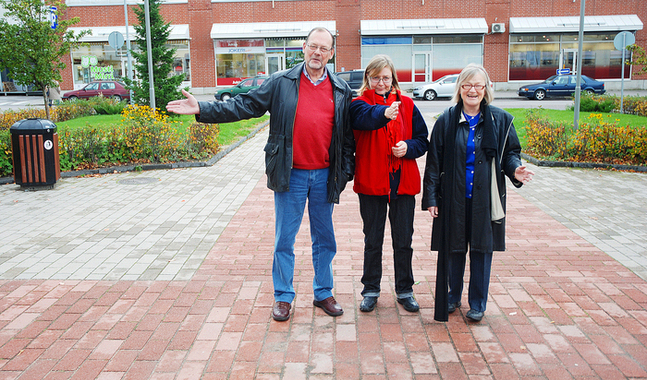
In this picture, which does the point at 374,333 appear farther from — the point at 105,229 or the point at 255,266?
the point at 105,229

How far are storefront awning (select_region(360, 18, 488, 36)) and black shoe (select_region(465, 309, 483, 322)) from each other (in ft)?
106

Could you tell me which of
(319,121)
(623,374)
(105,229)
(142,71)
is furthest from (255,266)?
(142,71)

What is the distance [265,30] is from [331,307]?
110ft

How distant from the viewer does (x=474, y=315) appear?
407cm

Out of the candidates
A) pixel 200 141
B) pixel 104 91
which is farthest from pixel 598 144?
pixel 104 91

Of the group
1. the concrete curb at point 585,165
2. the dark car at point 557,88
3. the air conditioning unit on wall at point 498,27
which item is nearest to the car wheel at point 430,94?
the dark car at point 557,88

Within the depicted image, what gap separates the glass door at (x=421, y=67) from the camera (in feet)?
116

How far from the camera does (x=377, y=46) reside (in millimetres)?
35344

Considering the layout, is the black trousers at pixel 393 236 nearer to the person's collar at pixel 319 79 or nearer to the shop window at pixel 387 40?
the person's collar at pixel 319 79

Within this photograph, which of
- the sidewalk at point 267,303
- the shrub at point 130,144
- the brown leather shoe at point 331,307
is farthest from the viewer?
the shrub at point 130,144

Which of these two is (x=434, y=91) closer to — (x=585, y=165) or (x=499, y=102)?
(x=499, y=102)

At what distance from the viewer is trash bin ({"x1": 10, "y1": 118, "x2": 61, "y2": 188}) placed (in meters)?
8.69

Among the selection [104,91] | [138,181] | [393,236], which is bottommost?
A: [138,181]

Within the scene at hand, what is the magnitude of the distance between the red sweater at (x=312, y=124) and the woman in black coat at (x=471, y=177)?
794 millimetres
